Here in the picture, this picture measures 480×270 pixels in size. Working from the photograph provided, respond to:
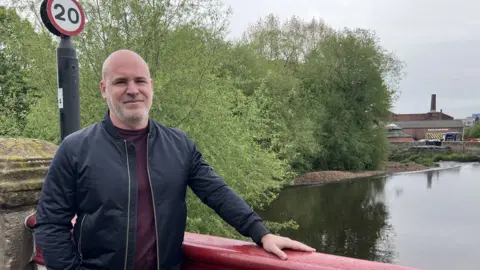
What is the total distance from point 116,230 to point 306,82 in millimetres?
28306

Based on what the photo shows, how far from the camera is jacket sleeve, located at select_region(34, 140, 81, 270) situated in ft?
5.12

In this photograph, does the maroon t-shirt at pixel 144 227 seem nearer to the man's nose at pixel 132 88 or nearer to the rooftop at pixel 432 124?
the man's nose at pixel 132 88

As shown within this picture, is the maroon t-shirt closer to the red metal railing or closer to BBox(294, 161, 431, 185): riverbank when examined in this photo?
the red metal railing

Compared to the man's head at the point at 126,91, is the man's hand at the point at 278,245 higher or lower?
lower

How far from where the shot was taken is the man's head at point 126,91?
67.4 inches

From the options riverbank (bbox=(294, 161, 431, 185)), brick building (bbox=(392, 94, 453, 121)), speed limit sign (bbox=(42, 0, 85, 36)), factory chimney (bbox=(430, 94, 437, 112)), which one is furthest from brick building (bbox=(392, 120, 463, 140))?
speed limit sign (bbox=(42, 0, 85, 36))

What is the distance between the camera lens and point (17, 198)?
6.78 ft

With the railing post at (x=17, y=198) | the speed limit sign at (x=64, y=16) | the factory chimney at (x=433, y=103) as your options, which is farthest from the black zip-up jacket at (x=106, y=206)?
the factory chimney at (x=433, y=103)

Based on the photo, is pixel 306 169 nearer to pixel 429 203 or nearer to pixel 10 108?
pixel 429 203

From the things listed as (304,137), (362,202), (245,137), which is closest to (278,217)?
(362,202)

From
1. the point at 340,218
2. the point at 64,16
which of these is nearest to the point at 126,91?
the point at 64,16

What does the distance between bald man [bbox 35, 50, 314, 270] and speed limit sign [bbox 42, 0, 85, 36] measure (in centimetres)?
188

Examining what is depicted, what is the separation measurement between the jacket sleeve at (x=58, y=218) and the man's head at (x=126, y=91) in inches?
10.9

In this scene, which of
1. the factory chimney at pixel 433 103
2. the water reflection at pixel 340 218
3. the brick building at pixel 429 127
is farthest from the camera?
the factory chimney at pixel 433 103
